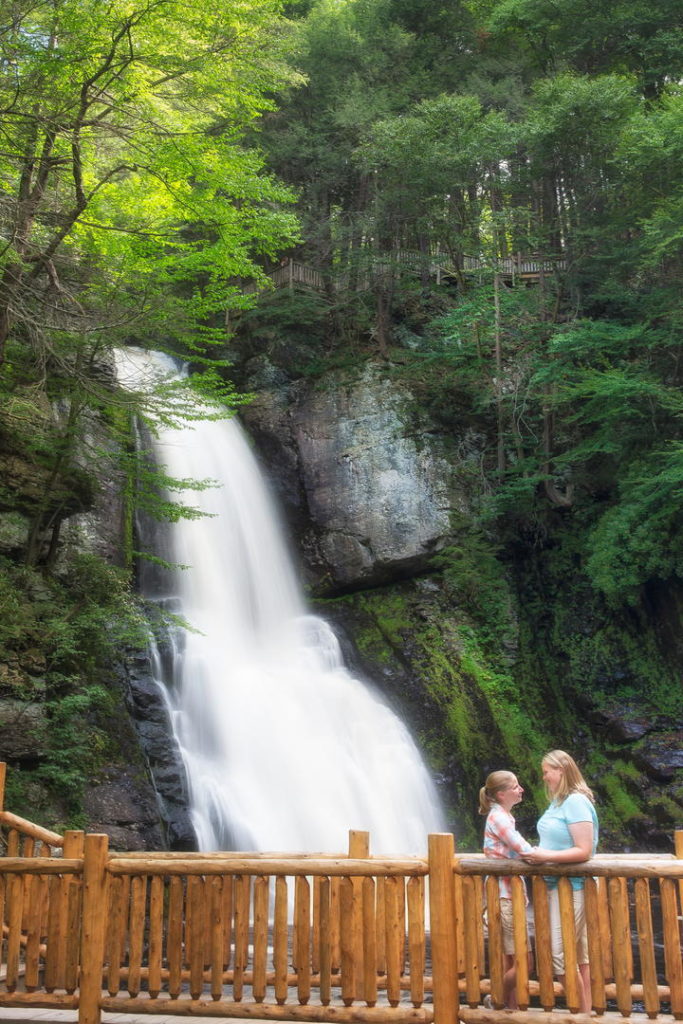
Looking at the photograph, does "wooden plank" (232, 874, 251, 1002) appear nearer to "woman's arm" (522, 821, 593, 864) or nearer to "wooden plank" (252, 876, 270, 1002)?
"wooden plank" (252, 876, 270, 1002)

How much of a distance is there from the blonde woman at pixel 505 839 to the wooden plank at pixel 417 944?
0.47 meters

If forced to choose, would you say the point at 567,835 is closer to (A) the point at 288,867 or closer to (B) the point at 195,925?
(A) the point at 288,867

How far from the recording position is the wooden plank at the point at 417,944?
16.0ft

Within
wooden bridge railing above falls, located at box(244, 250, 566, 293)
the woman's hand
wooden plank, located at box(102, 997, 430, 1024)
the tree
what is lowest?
wooden plank, located at box(102, 997, 430, 1024)

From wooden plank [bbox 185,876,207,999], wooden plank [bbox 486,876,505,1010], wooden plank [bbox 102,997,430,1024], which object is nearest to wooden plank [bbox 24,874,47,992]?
wooden plank [bbox 102,997,430,1024]

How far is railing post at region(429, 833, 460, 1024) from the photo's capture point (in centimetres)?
484

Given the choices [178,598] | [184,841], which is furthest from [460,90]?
[184,841]

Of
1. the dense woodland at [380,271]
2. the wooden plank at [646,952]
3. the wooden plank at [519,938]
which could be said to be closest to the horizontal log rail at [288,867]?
the wooden plank at [519,938]

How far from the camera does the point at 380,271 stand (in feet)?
70.0

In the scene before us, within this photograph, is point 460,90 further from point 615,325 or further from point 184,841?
point 184,841

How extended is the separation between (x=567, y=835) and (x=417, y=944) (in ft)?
3.41

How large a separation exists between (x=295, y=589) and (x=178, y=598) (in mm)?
3060

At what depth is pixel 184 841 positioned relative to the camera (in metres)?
10.9

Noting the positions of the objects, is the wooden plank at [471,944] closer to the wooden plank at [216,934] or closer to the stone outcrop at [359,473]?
the wooden plank at [216,934]
